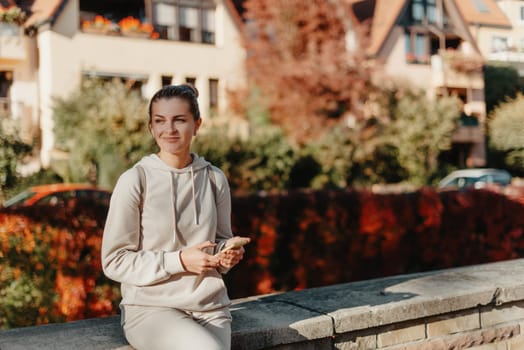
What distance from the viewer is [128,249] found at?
285cm

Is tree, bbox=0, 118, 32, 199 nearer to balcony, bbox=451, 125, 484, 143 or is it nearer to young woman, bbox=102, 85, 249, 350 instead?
young woman, bbox=102, 85, 249, 350

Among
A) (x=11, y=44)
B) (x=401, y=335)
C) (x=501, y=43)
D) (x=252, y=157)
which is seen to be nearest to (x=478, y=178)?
(x=252, y=157)

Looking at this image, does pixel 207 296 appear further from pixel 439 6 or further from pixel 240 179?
pixel 439 6

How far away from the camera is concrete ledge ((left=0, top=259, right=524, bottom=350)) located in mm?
3182

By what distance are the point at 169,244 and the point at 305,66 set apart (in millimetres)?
20920

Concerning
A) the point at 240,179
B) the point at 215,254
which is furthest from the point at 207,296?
the point at 240,179

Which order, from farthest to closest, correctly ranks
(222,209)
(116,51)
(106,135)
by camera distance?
(116,51) < (106,135) < (222,209)

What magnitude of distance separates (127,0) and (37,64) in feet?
15.6

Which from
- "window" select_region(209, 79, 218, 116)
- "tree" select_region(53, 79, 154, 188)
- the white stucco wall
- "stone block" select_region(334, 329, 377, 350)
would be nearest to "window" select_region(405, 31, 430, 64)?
the white stucco wall

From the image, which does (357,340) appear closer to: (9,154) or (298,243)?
(298,243)

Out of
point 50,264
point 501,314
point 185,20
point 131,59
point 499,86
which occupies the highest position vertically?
point 185,20

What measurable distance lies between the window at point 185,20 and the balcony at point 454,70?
12364 mm

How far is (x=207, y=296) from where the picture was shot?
2889 millimetres

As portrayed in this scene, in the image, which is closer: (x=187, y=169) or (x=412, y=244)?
(x=187, y=169)
